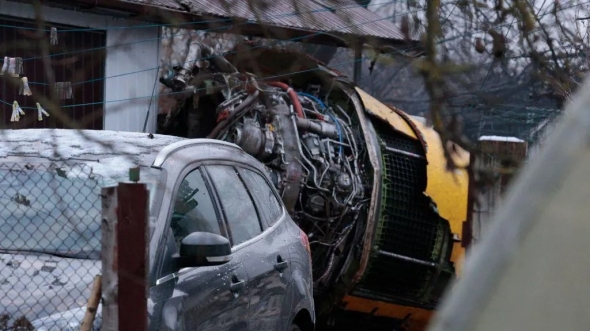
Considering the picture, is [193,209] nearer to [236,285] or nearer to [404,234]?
[236,285]

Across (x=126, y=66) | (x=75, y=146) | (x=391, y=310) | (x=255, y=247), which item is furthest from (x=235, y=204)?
(x=126, y=66)

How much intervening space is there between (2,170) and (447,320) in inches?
166

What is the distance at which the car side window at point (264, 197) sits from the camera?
630cm

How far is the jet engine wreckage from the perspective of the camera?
920 cm

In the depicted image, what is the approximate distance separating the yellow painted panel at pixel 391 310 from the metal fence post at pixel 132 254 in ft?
17.1

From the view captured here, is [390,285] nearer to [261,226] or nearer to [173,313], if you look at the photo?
[261,226]

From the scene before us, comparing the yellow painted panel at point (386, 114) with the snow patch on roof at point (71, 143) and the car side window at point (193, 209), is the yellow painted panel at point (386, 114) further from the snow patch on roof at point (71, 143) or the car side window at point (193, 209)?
the car side window at point (193, 209)

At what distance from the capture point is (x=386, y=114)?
10.0 metres

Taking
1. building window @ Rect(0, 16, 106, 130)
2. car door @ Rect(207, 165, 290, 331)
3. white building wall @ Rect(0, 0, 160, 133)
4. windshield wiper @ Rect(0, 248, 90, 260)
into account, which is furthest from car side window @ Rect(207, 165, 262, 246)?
white building wall @ Rect(0, 0, 160, 133)

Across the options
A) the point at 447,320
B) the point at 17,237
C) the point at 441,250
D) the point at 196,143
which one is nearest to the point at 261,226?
the point at 196,143

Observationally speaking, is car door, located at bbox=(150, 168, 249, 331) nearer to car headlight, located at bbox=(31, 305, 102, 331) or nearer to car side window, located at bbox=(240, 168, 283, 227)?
car headlight, located at bbox=(31, 305, 102, 331)

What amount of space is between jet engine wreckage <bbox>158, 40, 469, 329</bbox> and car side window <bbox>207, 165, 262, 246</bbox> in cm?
282

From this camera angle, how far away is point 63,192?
17.2 ft

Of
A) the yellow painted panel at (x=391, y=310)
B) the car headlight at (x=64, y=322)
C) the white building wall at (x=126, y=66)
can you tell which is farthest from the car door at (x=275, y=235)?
the white building wall at (x=126, y=66)
